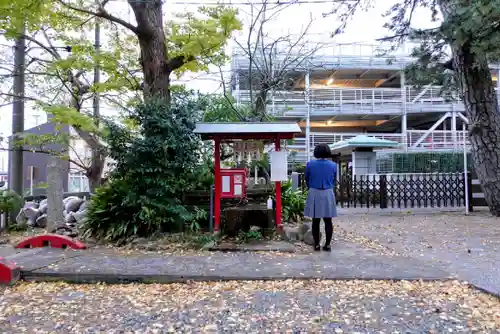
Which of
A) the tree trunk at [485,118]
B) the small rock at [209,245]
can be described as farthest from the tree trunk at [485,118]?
the small rock at [209,245]

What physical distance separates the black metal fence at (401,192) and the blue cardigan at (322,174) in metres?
7.93

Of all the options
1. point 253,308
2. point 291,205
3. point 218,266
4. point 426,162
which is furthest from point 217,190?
point 426,162

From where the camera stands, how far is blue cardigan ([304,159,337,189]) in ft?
20.6

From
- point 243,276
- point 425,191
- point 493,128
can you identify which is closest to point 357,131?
point 425,191

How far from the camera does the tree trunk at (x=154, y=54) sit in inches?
320

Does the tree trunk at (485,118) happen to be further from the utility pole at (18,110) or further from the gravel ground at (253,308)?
the utility pole at (18,110)

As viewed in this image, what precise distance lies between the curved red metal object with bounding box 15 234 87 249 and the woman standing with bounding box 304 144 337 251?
153 inches

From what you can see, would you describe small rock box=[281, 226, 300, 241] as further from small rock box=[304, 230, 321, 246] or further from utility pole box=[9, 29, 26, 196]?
utility pole box=[9, 29, 26, 196]

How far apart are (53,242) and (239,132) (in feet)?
12.2

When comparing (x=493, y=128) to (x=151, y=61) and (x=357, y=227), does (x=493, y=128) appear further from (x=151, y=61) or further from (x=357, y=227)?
(x=151, y=61)

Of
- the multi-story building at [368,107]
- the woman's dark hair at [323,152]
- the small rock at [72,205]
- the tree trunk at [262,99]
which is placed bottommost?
the small rock at [72,205]

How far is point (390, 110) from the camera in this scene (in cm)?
2575

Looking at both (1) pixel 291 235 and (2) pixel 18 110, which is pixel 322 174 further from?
(2) pixel 18 110

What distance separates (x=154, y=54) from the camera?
326 inches
